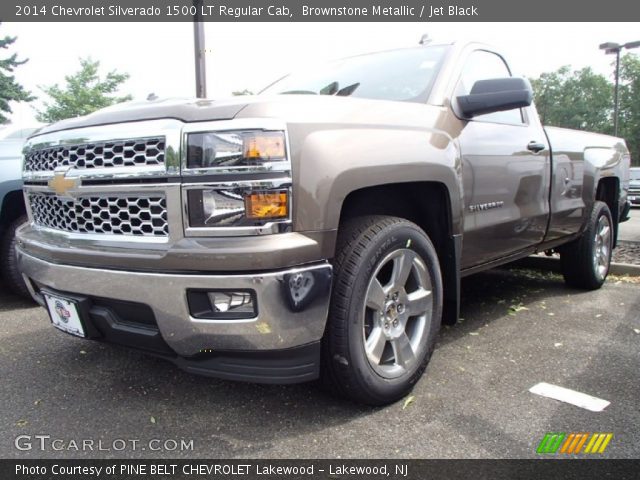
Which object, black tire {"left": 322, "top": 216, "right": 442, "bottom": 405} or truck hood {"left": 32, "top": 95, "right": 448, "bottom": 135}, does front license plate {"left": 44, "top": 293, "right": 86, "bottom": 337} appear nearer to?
truck hood {"left": 32, "top": 95, "right": 448, "bottom": 135}

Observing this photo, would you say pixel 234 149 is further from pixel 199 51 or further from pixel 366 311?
pixel 199 51

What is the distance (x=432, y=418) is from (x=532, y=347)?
124 centimetres

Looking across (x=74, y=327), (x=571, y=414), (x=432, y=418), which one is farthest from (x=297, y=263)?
(x=571, y=414)

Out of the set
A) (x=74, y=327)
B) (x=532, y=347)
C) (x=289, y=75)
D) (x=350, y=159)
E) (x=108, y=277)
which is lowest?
(x=532, y=347)

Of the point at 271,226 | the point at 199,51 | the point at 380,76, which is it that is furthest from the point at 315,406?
the point at 199,51

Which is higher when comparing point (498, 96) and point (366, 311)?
point (498, 96)

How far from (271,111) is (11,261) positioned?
3.26m

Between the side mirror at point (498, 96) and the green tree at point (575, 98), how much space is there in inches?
2347

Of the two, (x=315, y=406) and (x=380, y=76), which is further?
(x=380, y=76)

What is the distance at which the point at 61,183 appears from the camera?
91.3 inches

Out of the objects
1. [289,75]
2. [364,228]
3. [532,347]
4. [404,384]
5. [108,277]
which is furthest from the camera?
[289,75]

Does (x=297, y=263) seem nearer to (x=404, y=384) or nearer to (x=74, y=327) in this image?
(x=404, y=384)

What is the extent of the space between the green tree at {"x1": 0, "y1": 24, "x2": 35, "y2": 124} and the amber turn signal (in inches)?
1245

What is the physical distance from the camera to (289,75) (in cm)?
407
